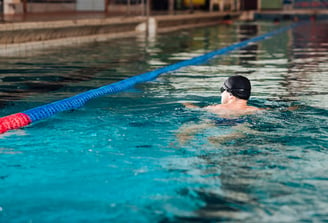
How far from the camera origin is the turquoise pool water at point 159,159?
9.74 feet

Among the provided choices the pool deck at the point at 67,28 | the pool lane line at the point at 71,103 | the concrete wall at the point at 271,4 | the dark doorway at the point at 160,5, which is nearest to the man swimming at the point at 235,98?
the pool lane line at the point at 71,103

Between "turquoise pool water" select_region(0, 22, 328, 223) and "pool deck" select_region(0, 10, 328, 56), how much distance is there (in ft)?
14.8

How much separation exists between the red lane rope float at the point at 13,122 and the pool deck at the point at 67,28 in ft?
21.7

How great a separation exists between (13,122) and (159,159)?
1654mm

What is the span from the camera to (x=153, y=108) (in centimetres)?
584

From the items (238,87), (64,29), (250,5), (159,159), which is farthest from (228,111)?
(250,5)

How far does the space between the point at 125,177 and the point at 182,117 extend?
6.11ft

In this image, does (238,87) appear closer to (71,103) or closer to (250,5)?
(71,103)

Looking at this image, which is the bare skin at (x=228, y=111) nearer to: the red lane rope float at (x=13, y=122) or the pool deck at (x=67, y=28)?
the red lane rope float at (x=13, y=122)

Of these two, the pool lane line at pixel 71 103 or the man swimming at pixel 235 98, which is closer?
the pool lane line at pixel 71 103

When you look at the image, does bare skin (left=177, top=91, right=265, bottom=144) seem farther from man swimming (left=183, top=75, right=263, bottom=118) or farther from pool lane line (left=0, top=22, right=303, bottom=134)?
pool lane line (left=0, top=22, right=303, bottom=134)

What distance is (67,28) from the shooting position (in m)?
14.6

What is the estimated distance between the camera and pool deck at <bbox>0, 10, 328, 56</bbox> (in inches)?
481

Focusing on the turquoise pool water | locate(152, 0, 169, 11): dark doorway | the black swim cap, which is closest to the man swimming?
the black swim cap
